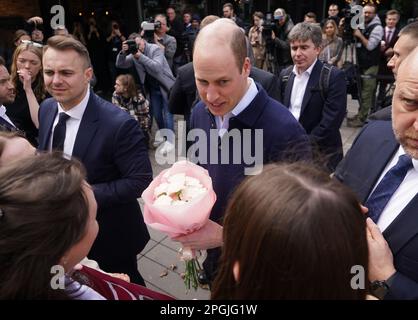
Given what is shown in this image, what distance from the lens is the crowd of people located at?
3.10 feet

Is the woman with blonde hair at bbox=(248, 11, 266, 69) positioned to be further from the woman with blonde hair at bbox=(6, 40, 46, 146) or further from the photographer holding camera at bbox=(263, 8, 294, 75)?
the woman with blonde hair at bbox=(6, 40, 46, 146)

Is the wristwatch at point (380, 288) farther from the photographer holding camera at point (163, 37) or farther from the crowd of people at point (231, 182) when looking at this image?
the photographer holding camera at point (163, 37)

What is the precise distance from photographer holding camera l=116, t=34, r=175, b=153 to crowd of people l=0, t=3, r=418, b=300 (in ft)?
6.73

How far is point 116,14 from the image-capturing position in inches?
378

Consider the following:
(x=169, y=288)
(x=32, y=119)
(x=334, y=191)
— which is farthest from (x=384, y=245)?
(x=32, y=119)

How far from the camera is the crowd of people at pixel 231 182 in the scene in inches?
37.2

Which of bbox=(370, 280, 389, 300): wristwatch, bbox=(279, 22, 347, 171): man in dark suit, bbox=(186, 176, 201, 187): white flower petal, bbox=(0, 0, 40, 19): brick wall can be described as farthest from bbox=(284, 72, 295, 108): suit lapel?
bbox=(0, 0, 40, 19): brick wall

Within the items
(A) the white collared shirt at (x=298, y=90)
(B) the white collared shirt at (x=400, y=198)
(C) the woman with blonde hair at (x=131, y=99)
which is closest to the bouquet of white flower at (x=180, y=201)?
(B) the white collared shirt at (x=400, y=198)

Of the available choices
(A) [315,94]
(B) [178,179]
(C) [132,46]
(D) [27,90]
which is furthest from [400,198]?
(C) [132,46]

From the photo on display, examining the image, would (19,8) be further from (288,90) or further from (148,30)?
(288,90)

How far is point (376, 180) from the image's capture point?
165 cm

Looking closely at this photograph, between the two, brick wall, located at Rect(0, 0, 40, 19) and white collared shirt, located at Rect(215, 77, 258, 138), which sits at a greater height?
brick wall, located at Rect(0, 0, 40, 19)

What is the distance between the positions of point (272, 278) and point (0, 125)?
8.02 feet
